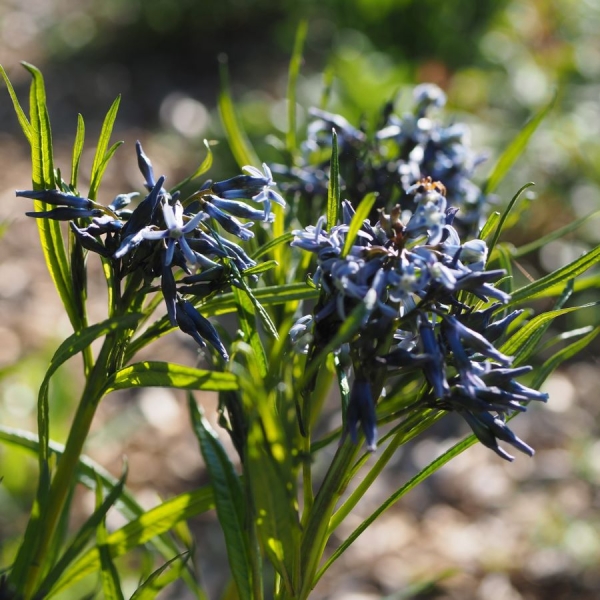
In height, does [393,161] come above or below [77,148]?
below

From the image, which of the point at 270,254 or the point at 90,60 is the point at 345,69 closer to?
the point at 90,60

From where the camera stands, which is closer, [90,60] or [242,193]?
[242,193]

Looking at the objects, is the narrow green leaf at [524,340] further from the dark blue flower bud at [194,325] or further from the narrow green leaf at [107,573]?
the narrow green leaf at [107,573]

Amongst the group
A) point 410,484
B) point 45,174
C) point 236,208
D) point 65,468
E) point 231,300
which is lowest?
point 410,484

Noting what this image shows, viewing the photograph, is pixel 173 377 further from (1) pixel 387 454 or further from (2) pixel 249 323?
(1) pixel 387 454

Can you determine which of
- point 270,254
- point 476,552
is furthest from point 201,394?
point 270,254

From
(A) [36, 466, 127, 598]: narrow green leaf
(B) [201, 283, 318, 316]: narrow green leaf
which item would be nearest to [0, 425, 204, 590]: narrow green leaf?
(A) [36, 466, 127, 598]: narrow green leaf

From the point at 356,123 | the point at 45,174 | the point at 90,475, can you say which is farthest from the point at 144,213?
the point at 356,123
